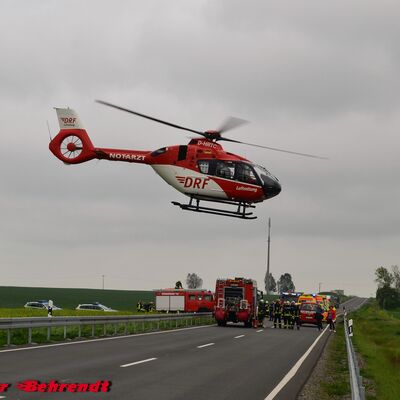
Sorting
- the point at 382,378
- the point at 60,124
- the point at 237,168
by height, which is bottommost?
the point at 382,378

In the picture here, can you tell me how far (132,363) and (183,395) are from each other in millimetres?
4831

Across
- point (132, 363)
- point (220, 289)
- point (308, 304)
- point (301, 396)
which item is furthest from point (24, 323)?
point (308, 304)

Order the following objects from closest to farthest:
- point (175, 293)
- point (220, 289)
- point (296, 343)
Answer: point (296, 343)
point (220, 289)
point (175, 293)

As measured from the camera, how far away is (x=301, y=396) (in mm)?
12031

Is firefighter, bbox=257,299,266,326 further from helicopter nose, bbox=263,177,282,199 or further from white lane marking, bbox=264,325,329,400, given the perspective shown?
white lane marking, bbox=264,325,329,400

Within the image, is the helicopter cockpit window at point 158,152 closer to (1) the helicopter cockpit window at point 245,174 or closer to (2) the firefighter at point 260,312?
(1) the helicopter cockpit window at point 245,174

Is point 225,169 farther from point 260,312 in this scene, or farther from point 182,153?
point 260,312

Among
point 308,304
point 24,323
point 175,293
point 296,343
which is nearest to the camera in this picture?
point 24,323

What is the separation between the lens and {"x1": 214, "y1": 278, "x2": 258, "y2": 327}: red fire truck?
38094 mm

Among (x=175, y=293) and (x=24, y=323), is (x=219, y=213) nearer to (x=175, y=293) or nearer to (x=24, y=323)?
(x=24, y=323)

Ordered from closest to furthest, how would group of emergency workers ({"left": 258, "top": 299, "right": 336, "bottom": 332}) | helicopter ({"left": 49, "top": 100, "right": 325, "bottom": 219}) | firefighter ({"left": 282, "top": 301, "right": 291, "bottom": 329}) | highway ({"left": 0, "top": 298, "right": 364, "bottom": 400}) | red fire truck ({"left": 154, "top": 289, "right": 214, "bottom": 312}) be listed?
highway ({"left": 0, "top": 298, "right": 364, "bottom": 400}), helicopter ({"left": 49, "top": 100, "right": 325, "bottom": 219}), firefighter ({"left": 282, "top": 301, "right": 291, "bottom": 329}), group of emergency workers ({"left": 258, "top": 299, "right": 336, "bottom": 332}), red fire truck ({"left": 154, "top": 289, "right": 214, "bottom": 312})

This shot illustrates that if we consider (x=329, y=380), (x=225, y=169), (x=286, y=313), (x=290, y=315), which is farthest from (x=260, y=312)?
(x=329, y=380)

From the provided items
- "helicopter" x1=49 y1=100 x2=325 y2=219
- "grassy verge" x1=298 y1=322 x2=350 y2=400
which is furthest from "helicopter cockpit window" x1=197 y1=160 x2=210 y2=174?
"grassy verge" x1=298 y1=322 x2=350 y2=400

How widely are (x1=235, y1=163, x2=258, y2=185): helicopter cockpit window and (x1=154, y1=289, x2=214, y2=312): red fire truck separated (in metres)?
31.6
